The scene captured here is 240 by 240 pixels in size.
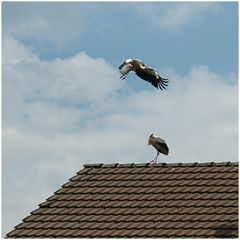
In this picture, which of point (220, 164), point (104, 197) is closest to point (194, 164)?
point (220, 164)

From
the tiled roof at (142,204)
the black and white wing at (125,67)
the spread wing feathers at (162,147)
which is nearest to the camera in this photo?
the tiled roof at (142,204)

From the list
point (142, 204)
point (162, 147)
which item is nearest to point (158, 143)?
point (162, 147)

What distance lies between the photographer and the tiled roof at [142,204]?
50.9 feet

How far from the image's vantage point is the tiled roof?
50.9ft

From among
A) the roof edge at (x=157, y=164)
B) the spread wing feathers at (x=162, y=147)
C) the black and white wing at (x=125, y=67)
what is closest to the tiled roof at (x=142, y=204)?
the roof edge at (x=157, y=164)

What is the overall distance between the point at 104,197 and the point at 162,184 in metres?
0.99

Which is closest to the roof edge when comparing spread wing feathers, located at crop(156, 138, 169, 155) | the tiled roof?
the tiled roof

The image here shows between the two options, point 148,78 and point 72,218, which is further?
point 148,78

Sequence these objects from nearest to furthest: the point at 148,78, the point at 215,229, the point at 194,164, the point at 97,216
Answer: the point at 215,229, the point at 97,216, the point at 194,164, the point at 148,78

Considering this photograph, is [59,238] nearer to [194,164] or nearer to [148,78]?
[194,164]

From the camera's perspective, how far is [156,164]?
17.8 metres

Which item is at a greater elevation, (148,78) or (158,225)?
(148,78)

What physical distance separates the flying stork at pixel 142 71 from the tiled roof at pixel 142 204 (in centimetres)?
192

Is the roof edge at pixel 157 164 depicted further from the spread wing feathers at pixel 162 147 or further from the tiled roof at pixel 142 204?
the spread wing feathers at pixel 162 147
